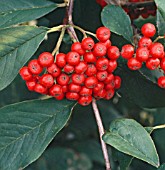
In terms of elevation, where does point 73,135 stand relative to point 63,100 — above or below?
below

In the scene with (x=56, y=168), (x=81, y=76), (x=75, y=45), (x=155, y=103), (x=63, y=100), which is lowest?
(x=56, y=168)

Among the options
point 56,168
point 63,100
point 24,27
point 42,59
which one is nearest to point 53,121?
point 63,100

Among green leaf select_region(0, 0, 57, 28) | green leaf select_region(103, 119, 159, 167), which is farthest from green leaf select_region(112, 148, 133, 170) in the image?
green leaf select_region(0, 0, 57, 28)

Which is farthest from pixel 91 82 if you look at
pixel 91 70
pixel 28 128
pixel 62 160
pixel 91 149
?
pixel 91 149

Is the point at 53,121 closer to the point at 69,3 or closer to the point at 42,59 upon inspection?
the point at 42,59

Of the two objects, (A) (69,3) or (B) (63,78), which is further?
(A) (69,3)

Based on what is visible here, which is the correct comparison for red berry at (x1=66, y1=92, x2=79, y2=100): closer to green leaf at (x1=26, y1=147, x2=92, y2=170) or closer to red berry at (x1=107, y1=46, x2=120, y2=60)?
red berry at (x1=107, y1=46, x2=120, y2=60)

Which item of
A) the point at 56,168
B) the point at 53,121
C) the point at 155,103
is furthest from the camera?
the point at 56,168
